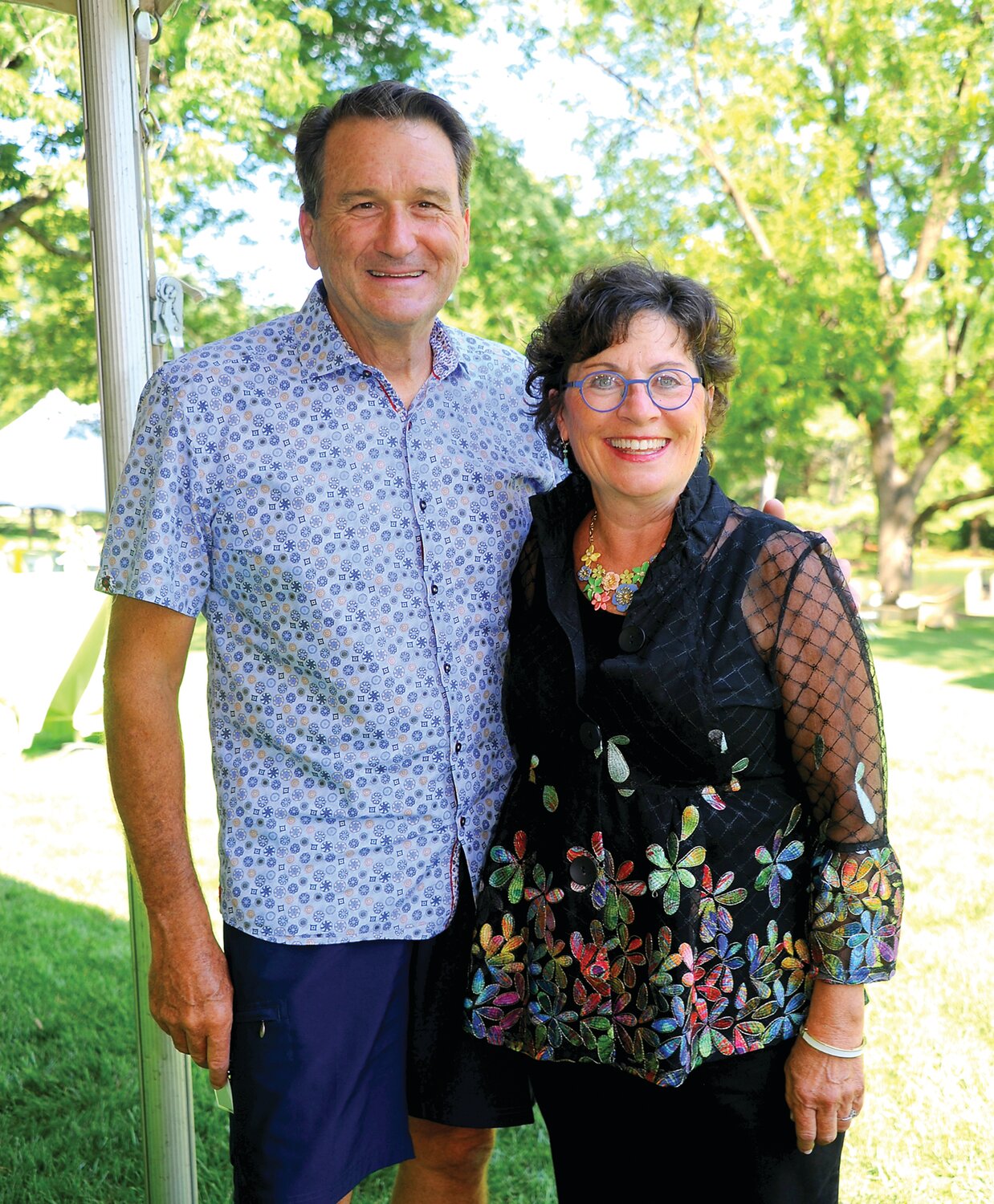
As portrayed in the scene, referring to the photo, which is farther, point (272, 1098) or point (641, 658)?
point (272, 1098)

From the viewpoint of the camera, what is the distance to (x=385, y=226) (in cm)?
207

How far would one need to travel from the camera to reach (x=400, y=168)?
6.81ft

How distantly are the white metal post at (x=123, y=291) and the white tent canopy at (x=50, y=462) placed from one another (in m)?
6.54

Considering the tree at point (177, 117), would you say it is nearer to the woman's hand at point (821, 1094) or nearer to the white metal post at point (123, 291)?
the white metal post at point (123, 291)

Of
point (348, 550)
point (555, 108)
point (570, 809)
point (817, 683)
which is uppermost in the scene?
point (555, 108)

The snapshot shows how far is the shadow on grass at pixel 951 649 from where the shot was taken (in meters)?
11.7

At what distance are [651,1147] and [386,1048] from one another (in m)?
0.53

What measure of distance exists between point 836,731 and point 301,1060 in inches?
44.2

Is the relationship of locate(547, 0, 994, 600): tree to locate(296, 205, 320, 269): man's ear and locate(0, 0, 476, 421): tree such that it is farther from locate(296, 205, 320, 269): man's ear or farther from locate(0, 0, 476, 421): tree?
locate(296, 205, 320, 269): man's ear

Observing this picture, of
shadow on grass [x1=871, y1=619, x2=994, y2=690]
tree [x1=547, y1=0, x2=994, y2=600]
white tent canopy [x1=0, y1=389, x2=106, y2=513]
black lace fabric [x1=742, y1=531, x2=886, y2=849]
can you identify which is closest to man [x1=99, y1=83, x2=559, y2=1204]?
black lace fabric [x1=742, y1=531, x2=886, y2=849]

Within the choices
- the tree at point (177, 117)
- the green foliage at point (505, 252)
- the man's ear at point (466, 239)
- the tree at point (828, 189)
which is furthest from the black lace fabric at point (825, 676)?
the tree at point (828, 189)

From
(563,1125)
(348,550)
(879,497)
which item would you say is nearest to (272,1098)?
(563,1125)

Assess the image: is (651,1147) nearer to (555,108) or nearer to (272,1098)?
(272,1098)

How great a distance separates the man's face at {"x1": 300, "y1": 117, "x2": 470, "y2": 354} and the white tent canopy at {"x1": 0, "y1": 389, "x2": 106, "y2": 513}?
7007 millimetres
